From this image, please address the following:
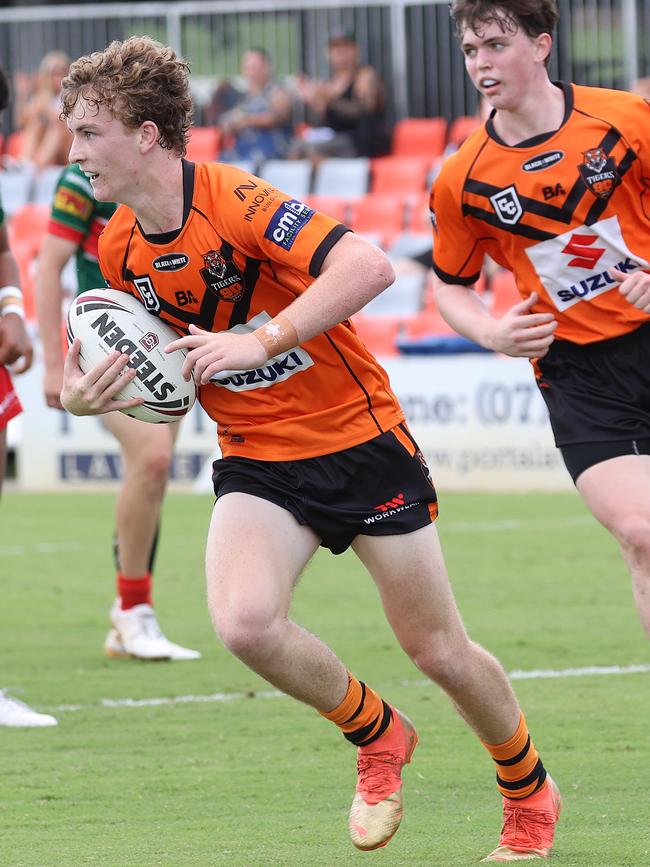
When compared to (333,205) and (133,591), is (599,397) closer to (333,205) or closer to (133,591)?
(133,591)

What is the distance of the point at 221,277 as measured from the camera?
4559mm

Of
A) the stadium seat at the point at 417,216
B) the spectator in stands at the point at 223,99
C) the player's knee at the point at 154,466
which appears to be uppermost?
the player's knee at the point at 154,466

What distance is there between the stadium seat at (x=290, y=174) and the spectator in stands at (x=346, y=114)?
0.18 m

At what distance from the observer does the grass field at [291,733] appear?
4.75 metres

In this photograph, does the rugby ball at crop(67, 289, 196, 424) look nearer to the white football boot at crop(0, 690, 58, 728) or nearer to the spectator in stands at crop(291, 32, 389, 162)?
the white football boot at crop(0, 690, 58, 728)

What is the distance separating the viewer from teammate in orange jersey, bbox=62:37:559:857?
174 inches

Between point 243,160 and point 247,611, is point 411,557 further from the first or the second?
point 243,160

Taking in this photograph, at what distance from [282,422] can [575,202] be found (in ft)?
3.96

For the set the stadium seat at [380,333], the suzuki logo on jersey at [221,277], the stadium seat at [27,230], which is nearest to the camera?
the suzuki logo on jersey at [221,277]

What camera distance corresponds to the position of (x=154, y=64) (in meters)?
4.51

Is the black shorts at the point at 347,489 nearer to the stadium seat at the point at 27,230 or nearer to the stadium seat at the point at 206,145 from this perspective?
the stadium seat at the point at 27,230

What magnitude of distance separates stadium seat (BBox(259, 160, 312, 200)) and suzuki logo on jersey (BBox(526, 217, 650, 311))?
1351 cm

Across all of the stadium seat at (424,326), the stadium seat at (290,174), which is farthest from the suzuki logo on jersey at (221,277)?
the stadium seat at (290,174)

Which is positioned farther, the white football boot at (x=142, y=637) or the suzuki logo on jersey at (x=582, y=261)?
the white football boot at (x=142, y=637)
